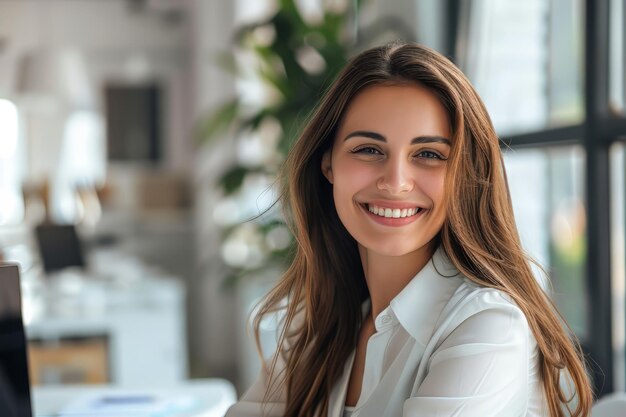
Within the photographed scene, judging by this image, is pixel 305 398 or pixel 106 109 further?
pixel 106 109

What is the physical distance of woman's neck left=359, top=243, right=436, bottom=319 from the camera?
128 centimetres

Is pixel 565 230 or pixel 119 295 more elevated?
pixel 565 230

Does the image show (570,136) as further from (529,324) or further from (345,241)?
(529,324)

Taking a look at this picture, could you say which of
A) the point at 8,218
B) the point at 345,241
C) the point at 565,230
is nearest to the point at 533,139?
the point at 565,230

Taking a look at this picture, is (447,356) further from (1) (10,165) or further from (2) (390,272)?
(1) (10,165)

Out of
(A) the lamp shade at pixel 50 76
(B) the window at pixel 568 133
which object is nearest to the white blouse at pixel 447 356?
(B) the window at pixel 568 133

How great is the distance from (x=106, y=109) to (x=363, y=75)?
6.78 meters

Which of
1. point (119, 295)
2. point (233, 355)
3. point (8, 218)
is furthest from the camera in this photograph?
point (8, 218)

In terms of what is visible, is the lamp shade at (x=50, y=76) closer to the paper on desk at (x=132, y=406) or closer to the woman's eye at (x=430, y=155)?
the paper on desk at (x=132, y=406)

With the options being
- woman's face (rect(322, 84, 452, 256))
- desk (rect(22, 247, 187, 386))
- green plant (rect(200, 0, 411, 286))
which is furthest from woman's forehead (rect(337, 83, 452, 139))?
desk (rect(22, 247, 187, 386))

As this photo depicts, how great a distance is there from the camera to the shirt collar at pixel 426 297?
119cm

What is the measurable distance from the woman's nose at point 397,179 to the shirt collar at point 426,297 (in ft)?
0.50

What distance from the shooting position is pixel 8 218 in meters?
7.07

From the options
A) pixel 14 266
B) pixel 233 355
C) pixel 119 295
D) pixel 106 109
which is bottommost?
pixel 233 355
